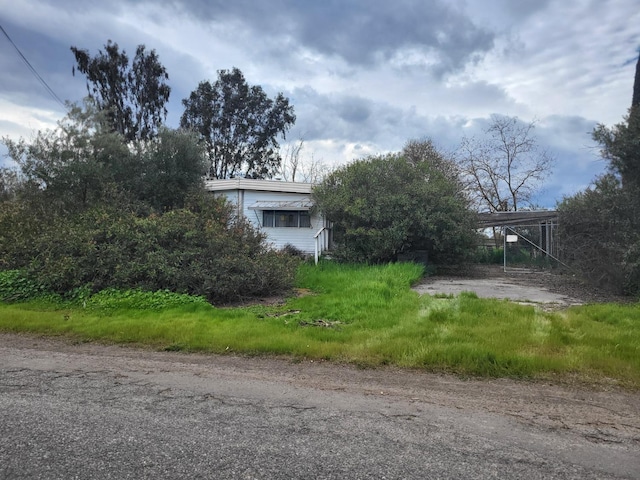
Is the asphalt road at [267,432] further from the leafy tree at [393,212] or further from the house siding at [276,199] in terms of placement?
the house siding at [276,199]

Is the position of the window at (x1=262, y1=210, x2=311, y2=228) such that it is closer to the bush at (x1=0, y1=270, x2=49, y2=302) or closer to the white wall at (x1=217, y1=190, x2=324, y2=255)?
the white wall at (x1=217, y1=190, x2=324, y2=255)

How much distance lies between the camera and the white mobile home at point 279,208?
19.5 metres

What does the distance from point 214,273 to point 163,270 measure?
1.05m

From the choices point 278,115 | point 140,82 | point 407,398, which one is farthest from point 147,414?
point 278,115

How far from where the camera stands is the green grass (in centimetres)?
495

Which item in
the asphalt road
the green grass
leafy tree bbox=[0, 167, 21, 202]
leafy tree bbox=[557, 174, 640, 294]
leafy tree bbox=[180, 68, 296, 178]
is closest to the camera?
the asphalt road

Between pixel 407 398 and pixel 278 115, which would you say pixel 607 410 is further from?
pixel 278 115

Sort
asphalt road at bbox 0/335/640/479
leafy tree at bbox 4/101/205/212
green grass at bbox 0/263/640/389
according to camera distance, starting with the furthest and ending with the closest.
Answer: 1. leafy tree at bbox 4/101/205/212
2. green grass at bbox 0/263/640/389
3. asphalt road at bbox 0/335/640/479

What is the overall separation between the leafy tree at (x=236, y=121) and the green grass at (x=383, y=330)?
91.3ft

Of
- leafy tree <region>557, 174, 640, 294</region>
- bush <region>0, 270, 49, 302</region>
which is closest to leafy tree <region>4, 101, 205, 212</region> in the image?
bush <region>0, 270, 49, 302</region>

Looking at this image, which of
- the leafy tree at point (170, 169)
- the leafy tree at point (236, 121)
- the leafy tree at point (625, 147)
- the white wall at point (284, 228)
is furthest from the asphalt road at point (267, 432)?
the leafy tree at point (236, 121)

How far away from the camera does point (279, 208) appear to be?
770 inches

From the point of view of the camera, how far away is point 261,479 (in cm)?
261

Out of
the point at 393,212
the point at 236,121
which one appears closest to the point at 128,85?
the point at 236,121
